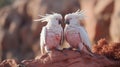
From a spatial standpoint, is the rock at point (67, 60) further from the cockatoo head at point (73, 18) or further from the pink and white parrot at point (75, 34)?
the cockatoo head at point (73, 18)

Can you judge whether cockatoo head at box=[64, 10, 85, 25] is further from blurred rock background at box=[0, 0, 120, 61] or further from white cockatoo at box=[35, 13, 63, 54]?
blurred rock background at box=[0, 0, 120, 61]

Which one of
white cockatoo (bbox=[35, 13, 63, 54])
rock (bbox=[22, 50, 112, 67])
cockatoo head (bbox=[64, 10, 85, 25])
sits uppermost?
cockatoo head (bbox=[64, 10, 85, 25])

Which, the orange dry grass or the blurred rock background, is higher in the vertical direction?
the blurred rock background

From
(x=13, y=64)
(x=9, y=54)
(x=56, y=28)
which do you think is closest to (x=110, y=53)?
(x=56, y=28)

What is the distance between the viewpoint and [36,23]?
19000mm

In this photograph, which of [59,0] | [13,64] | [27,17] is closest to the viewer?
[13,64]

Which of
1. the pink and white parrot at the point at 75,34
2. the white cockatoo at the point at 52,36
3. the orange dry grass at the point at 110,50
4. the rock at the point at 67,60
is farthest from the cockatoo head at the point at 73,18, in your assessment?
the orange dry grass at the point at 110,50

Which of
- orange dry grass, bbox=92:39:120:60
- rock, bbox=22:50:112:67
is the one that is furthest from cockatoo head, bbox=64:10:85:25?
orange dry grass, bbox=92:39:120:60

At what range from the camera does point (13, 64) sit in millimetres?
5824

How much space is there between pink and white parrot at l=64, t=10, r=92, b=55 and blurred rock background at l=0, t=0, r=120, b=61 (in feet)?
29.4

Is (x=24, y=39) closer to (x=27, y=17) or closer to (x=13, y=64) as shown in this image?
(x=27, y=17)

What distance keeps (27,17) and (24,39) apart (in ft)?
3.13

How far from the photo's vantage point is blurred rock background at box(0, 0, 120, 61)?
15922 mm

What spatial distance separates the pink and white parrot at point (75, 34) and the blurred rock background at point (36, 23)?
895 cm
